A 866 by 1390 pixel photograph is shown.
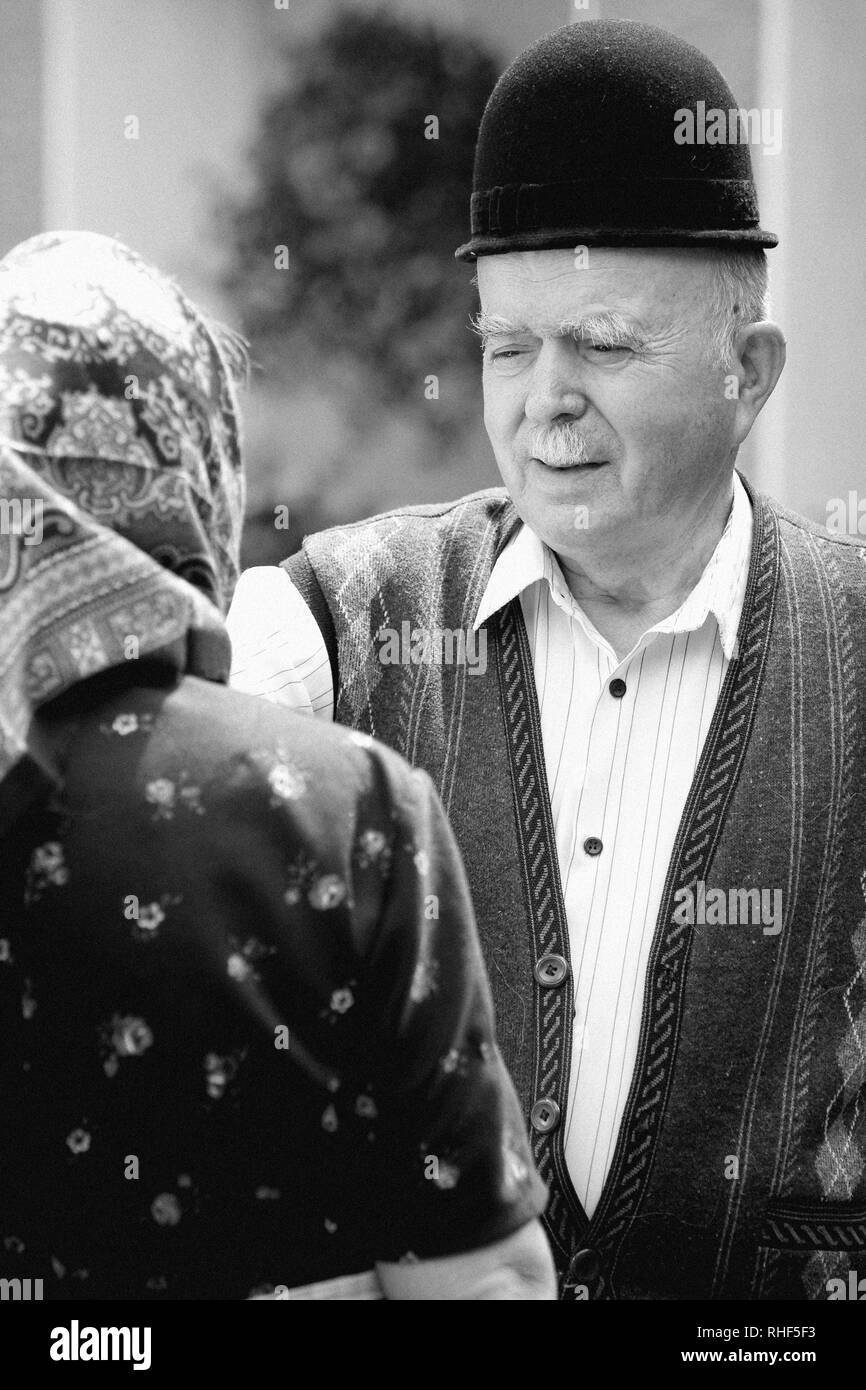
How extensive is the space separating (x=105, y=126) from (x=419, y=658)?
7.77ft

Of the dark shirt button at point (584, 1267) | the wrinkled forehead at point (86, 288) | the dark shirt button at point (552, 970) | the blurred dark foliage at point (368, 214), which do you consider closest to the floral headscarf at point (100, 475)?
the wrinkled forehead at point (86, 288)

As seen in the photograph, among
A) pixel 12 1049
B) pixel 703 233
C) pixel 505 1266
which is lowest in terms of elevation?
pixel 505 1266

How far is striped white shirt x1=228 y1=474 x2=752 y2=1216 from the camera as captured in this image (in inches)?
77.7

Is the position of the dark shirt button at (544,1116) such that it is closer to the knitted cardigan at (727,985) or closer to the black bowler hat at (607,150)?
the knitted cardigan at (727,985)

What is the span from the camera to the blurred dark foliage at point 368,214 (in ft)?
14.0

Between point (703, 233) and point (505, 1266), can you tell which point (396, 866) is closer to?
point (505, 1266)

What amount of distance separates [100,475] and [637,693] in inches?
42.8

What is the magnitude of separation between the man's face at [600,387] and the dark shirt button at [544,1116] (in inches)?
25.9

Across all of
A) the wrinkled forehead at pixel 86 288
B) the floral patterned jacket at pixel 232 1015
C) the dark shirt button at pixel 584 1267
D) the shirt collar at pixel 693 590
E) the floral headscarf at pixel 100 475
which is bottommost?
the dark shirt button at pixel 584 1267

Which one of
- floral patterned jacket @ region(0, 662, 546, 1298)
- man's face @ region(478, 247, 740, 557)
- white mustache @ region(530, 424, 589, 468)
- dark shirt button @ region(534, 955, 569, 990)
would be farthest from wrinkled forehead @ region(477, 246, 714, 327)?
floral patterned jacket @ region(0, 662, 546, 1298)

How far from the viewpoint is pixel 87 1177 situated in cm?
119

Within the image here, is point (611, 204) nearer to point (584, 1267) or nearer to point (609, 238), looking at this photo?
point (609, 238)
